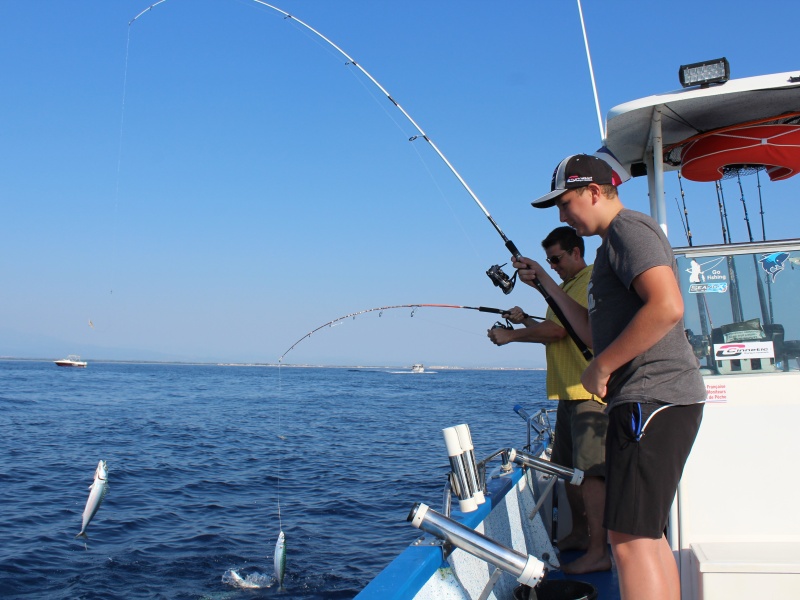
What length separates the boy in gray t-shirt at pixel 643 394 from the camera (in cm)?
190

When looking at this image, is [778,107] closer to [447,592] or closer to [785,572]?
[785,572]

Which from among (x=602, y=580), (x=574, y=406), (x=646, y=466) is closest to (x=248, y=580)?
(x=602, y=580)

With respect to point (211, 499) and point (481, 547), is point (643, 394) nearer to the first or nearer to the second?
point (481, 547)

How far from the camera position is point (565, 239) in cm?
349

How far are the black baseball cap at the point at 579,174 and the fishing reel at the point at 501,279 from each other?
1.65 meters

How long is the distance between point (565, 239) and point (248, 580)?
5.17 metres

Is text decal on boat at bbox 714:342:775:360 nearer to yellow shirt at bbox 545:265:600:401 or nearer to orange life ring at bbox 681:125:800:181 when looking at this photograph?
yellow shirt at bbox 545:265:600:401

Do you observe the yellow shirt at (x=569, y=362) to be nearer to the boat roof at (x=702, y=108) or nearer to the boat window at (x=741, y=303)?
the boat window at (x=741, y=303)

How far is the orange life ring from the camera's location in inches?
133

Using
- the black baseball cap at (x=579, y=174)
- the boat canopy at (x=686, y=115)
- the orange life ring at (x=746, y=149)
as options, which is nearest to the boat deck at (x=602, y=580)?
the boat canopy at (x=686, y=115)

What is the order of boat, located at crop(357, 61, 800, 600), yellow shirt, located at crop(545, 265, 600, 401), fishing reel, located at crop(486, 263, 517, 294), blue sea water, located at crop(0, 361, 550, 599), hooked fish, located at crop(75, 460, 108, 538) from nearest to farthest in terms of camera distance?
boat, located at crop(357, 61, 800, 600) → yellow shirt, located at crop(545, 265, 600, 401) → fishing reel, located at crop(486, 263, 517, 294) → blue sea water, located at crop(0, 361, 550, 599) → hooked fish, located at crop(75, 460, 108, 538)

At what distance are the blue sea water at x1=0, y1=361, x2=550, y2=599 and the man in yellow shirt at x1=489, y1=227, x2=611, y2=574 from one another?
3717mm

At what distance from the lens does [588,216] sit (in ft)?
7.30

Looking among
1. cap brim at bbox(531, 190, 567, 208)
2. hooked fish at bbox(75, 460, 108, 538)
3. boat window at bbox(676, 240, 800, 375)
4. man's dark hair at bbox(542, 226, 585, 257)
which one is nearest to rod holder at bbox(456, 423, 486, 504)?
cap brim at bbox(531, 190, 567, 208)
